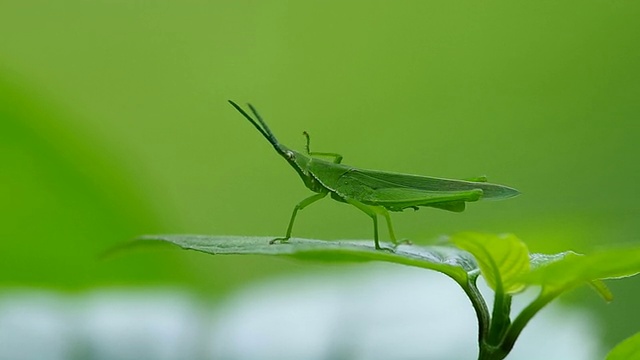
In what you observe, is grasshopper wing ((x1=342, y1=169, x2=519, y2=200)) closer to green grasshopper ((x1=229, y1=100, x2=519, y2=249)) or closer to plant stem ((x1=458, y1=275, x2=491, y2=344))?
green grasshopper ((x1=229, y1=100, x2=519, y2=249))

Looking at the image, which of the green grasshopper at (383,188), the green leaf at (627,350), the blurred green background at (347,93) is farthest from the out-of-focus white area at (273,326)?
the blurred green background at (347,93)

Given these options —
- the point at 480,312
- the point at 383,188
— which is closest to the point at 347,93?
the point at 383,188

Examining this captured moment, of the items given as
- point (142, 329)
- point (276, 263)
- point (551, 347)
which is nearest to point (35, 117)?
point (142, 329)

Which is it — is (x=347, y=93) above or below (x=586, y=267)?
above

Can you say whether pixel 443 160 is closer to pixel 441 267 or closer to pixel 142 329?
pixel 142 329

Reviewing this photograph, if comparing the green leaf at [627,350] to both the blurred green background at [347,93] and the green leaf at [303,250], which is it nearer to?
the green leaf at [303,250]

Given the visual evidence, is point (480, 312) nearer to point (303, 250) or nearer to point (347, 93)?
point (303, 250)
